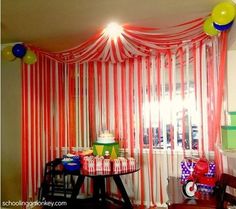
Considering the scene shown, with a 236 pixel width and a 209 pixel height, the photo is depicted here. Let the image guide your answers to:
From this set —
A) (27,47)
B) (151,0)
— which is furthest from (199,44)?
(27,47)

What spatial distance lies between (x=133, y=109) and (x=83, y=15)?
4.71 ft

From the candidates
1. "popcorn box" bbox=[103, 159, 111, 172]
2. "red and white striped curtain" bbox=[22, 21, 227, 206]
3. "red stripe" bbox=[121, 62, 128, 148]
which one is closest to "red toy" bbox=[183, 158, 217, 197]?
"red and white striped curtain" bbox=[22, 21, 227, 206]

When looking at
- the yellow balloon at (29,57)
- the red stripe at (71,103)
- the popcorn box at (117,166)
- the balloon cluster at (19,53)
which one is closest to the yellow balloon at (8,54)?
the balloon cluster at (19,53)

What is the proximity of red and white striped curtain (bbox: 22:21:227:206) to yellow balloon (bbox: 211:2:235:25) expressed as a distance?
60 cm

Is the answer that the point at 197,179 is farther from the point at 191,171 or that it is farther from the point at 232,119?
the point at 232,119

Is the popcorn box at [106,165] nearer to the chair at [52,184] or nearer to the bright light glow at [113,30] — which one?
the chair at [52,184]

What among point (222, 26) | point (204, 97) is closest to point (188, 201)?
point (204, 97)

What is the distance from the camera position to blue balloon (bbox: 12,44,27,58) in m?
3.20

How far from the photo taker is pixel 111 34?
2.80 meters

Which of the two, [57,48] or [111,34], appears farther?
[57,48]

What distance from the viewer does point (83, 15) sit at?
2578 millimetres

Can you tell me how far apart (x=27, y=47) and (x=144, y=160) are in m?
2.15

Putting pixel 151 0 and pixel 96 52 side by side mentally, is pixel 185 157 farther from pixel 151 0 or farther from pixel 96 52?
pixel 151 0

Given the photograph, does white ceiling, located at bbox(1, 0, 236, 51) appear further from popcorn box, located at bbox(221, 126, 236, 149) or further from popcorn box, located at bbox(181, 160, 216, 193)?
popcorn box, located at bbox(181, 160, 216, 193)
